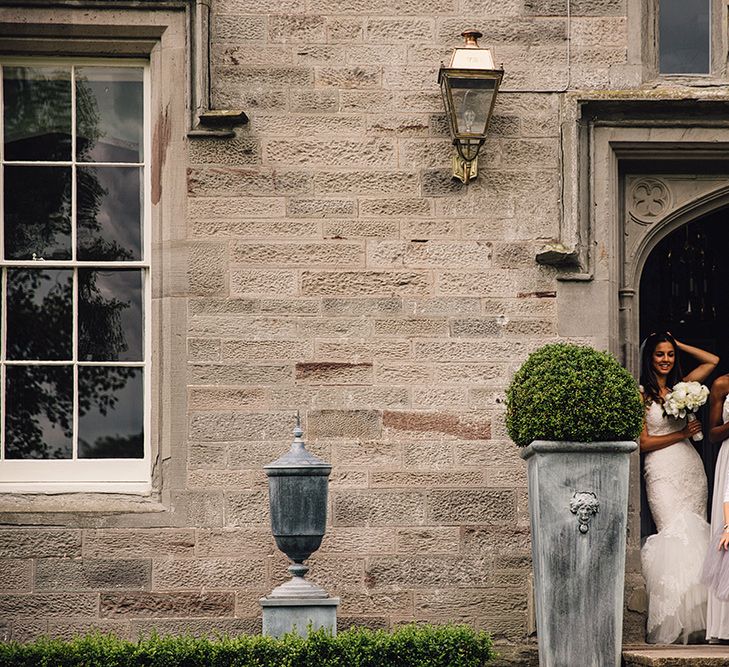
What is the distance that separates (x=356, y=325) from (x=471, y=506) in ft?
4.11

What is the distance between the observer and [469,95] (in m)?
10.1

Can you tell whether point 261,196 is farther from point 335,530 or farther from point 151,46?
point 335,530

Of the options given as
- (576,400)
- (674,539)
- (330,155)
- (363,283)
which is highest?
(330,155)

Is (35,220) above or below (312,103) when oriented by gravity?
below

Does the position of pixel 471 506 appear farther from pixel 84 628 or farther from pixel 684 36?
pixel 684 36

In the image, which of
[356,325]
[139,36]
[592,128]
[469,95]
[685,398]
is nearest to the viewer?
[469,95]

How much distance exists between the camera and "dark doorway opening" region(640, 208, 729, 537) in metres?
12.3

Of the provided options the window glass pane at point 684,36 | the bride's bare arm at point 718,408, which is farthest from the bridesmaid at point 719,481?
the window glass pane at point 684,36

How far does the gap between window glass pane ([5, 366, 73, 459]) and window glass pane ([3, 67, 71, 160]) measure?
131cm

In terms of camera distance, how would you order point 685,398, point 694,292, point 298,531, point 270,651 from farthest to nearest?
point 694,292
point 685,398
point 298,531
point 270,651

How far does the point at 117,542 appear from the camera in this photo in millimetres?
10039

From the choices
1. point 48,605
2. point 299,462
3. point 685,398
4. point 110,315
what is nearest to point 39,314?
point 110,315

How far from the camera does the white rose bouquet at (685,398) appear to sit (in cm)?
1062

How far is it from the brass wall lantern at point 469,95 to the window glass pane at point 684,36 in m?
1.13
